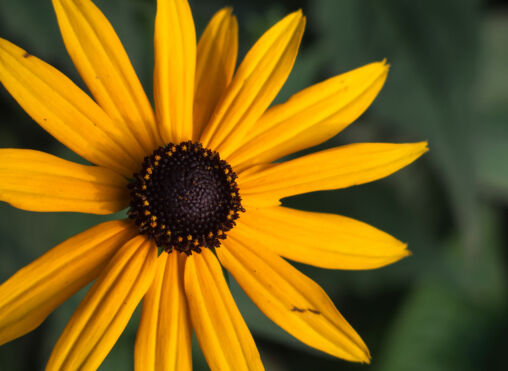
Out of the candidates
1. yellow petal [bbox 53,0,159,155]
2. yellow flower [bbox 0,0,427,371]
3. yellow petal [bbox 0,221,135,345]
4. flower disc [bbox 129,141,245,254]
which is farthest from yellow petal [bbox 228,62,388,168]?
yellow petal [bbox 0,221,135,345]

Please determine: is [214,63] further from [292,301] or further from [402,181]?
[402,181]

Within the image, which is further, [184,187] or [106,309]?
[184,187]

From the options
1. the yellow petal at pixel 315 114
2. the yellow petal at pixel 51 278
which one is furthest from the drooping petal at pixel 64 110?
the yellow petal at pixel 315 114

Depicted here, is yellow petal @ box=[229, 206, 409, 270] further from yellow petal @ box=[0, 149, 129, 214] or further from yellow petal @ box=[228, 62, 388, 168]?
yellow petal @ box=[0, 149, 129, 214]

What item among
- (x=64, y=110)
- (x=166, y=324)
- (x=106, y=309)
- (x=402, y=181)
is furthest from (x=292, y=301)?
(x=402, y=181)

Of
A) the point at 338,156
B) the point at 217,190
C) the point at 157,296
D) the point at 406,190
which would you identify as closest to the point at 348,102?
the point at 338,156

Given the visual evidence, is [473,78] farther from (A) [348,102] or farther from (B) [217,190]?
(B) [217,190]
